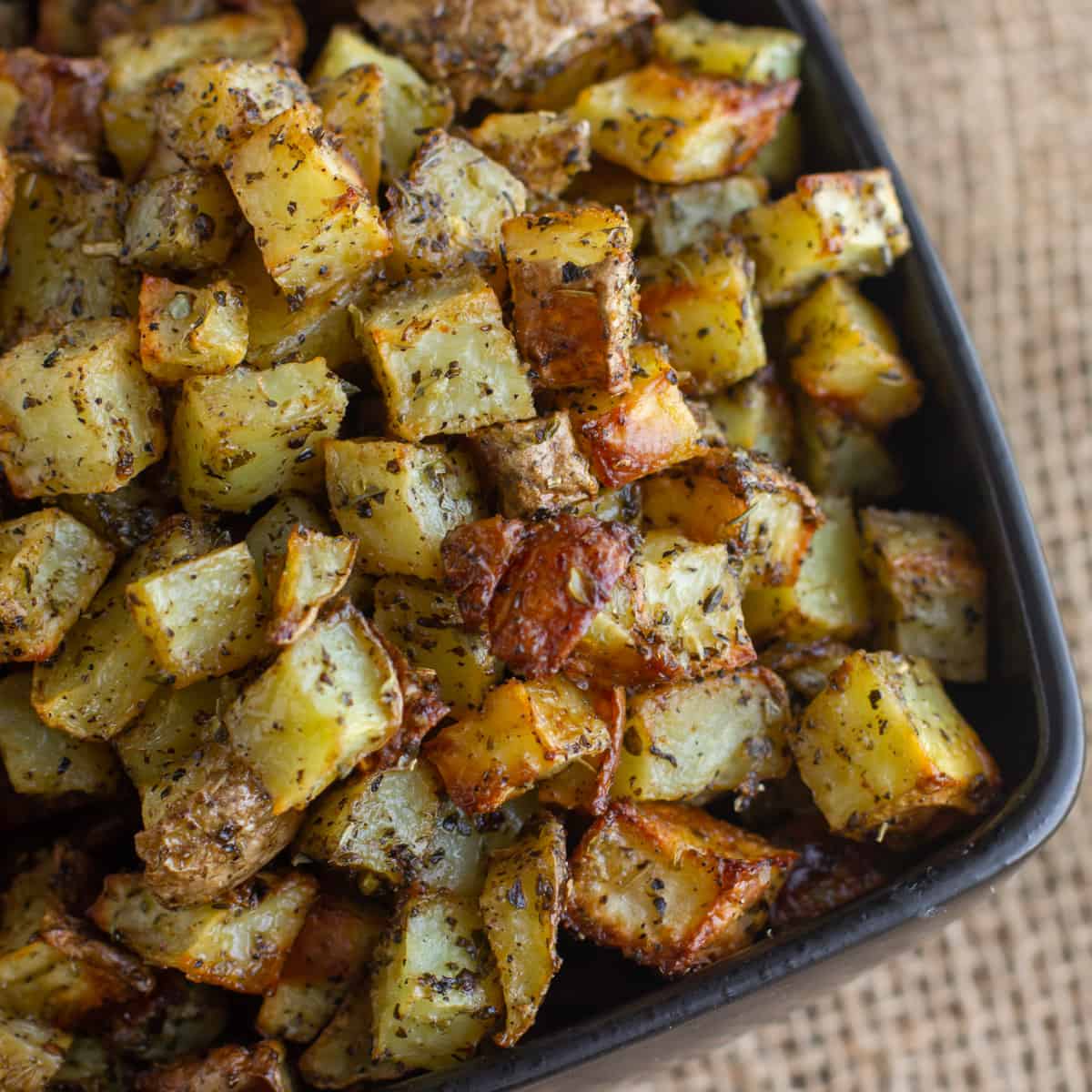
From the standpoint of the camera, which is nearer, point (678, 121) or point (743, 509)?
point (743, 509)

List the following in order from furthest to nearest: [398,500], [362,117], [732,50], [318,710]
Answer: [732,50] < [362,117] < [398,500] < [318,710]

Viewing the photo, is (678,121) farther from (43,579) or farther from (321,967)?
(321,967)

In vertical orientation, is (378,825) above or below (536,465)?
below

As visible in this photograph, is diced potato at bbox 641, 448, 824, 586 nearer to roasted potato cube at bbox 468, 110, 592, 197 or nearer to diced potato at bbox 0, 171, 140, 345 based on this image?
roasted potato cube at bbox 468, 110, 592, 197

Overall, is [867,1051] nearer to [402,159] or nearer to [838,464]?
[838,464]

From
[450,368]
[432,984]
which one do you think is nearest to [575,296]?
[450,368]

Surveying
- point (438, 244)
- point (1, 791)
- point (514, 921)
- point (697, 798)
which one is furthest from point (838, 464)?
point (1, 791)
